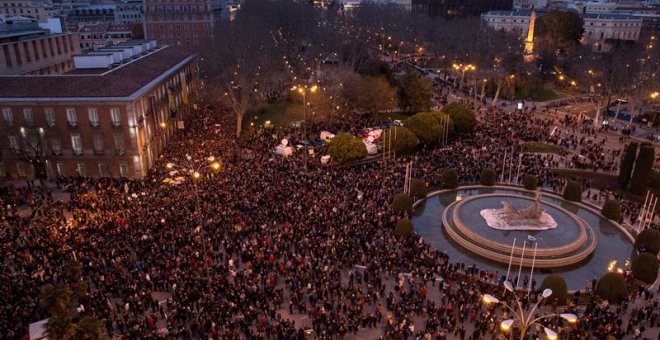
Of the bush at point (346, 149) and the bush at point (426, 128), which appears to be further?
the bush at point (426, 128)

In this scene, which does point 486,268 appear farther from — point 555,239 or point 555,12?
point 555,12

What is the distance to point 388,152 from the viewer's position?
4481 cm

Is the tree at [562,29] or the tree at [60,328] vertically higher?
the tree at [562,29]

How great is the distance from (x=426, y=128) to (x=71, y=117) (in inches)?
1232

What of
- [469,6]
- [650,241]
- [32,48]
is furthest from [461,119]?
[469,6]

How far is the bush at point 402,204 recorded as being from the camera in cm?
3281

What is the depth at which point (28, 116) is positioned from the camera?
39406 mm

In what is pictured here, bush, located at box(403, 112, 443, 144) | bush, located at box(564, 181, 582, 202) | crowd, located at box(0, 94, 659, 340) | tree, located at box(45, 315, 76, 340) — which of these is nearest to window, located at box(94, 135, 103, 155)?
crowd, located at box(0, 94, 659, 340)

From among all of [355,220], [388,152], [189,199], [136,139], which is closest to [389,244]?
[355,220]

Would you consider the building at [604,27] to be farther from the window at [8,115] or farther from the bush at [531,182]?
the window at [8,115]

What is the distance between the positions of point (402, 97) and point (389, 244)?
36829 millimetres

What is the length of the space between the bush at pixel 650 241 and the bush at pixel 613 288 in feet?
19.2

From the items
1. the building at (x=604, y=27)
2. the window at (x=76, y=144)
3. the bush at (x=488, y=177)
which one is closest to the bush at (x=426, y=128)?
the bush at (x=488, y=177)

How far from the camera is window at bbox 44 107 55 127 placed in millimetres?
39344
